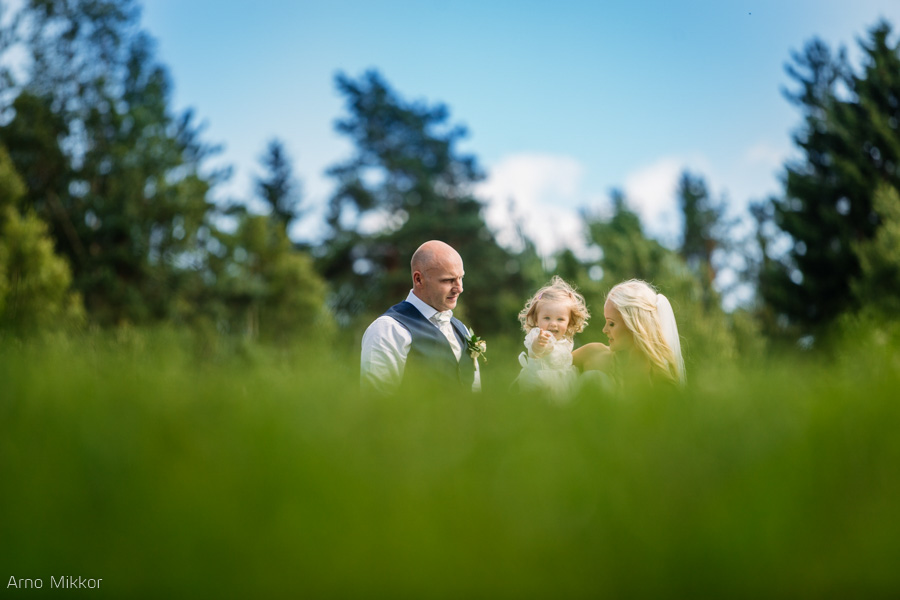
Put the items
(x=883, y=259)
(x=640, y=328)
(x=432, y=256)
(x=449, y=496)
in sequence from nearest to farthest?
(x=449, y=496), (x=640, y=328), (x=432, y=256), (x=883, y=259)

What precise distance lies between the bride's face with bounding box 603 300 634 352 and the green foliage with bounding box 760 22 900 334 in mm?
34505

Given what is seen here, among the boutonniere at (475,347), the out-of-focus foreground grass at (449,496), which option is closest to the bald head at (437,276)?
the boutonniere at (475,347)

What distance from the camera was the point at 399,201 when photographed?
50469 millimetres

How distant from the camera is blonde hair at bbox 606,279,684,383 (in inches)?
194

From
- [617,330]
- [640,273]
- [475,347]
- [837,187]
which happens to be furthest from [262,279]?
[617,330]

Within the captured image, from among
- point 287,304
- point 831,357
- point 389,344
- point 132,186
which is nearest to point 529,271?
point 287,304

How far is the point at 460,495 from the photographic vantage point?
66 centimetres

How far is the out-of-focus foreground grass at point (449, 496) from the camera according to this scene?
2.11 ft

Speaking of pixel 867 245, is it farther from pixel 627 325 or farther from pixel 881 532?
pixel 881 532

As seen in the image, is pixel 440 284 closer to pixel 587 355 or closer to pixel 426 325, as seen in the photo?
pixel 426 325

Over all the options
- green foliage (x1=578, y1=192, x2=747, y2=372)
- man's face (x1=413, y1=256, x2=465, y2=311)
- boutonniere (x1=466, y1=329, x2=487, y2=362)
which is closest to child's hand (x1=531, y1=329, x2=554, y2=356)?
boutonniere (x1=466, y1=329, x2=487, y2=362)

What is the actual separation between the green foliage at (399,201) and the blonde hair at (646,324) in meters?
43.6

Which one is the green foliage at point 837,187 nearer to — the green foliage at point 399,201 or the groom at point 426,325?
the green foliage at point 399,201

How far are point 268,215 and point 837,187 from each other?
3384 cm
